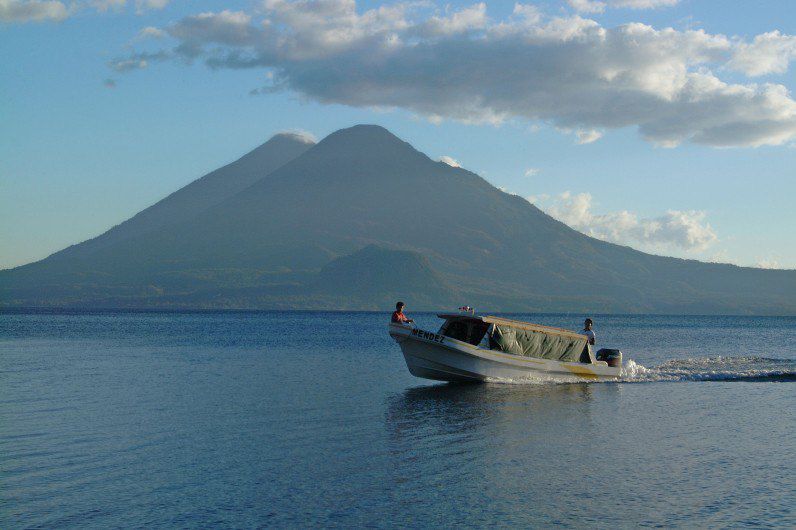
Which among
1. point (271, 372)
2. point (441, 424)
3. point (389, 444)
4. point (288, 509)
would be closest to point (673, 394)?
point (441, 424)

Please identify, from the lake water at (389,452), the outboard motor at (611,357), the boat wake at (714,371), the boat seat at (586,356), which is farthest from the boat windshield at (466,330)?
the boat wake at (714,371)

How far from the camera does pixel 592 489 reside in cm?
1834

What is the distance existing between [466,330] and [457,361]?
1567mm

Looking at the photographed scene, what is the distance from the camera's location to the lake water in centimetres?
1636

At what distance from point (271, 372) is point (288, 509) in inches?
1158

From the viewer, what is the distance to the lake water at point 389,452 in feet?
53.7

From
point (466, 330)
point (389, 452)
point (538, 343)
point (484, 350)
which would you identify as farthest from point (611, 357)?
point (389, 452)

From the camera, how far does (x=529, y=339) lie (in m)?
38.3

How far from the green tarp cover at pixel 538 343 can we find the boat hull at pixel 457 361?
0.39 meters

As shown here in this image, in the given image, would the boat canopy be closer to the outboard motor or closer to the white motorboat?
the white motorboat

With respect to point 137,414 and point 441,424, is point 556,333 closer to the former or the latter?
point 441,424

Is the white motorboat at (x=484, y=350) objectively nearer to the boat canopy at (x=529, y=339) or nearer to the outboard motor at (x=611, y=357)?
the boat canopy at (x=529, y=339)

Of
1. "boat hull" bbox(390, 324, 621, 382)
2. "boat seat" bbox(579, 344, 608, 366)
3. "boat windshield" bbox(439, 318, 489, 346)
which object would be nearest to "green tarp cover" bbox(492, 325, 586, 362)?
"boat seat" bbox(579, 344, 608, 366)

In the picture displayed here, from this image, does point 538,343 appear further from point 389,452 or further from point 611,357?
point 389,452
